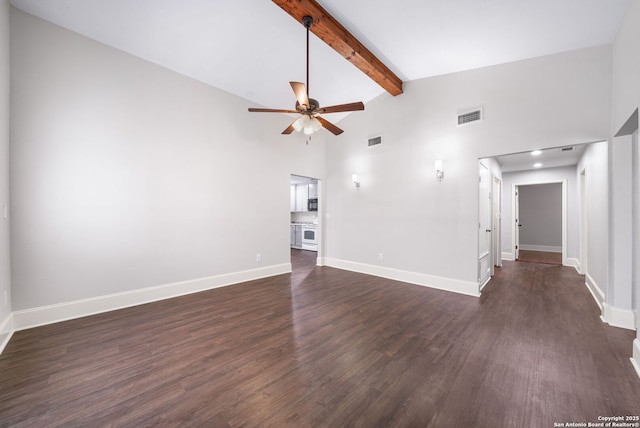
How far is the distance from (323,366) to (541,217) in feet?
34.2

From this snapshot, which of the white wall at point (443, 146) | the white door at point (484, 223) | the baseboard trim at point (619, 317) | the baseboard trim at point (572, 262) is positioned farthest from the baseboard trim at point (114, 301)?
the baseboard trim at point (572, 262)

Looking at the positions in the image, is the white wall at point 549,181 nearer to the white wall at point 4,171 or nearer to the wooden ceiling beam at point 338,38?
the wooden ceiling beam at point 338,38

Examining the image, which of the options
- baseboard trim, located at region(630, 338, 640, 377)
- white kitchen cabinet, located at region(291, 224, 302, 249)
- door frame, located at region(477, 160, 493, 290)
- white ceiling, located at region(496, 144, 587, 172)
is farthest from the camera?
white kitchen cabinet, located at region(291, 224, 302, 249)

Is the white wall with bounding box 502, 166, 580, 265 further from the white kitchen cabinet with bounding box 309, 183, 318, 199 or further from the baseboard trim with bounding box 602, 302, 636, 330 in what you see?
the white kitchen cabinet with bounding box 309, 183, 318, 199

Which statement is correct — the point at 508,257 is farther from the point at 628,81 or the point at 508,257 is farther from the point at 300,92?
the point at 300,92

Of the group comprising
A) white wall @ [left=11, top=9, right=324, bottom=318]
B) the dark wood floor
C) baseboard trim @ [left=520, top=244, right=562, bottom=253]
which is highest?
white wall @ [left=11, top=9, right=324, bottom=318]

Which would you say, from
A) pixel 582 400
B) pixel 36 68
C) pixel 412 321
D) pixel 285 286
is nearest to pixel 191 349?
pixel 285 286

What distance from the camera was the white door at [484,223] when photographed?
13.7 ft

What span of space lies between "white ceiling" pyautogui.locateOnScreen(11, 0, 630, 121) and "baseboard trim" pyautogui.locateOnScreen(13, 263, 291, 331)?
3.22m

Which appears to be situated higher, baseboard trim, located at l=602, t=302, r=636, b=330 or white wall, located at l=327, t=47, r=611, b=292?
white wall, located at l=327, t=47, r=611, b=292

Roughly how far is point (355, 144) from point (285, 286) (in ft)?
10.9

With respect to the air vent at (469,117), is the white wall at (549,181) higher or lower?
lower

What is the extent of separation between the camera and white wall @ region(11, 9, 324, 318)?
106 inches

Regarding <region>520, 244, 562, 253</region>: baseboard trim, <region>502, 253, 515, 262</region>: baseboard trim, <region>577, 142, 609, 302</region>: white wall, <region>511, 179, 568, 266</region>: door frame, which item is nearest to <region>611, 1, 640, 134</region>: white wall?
<region>577, 142, 609, 302</region>: white wall
